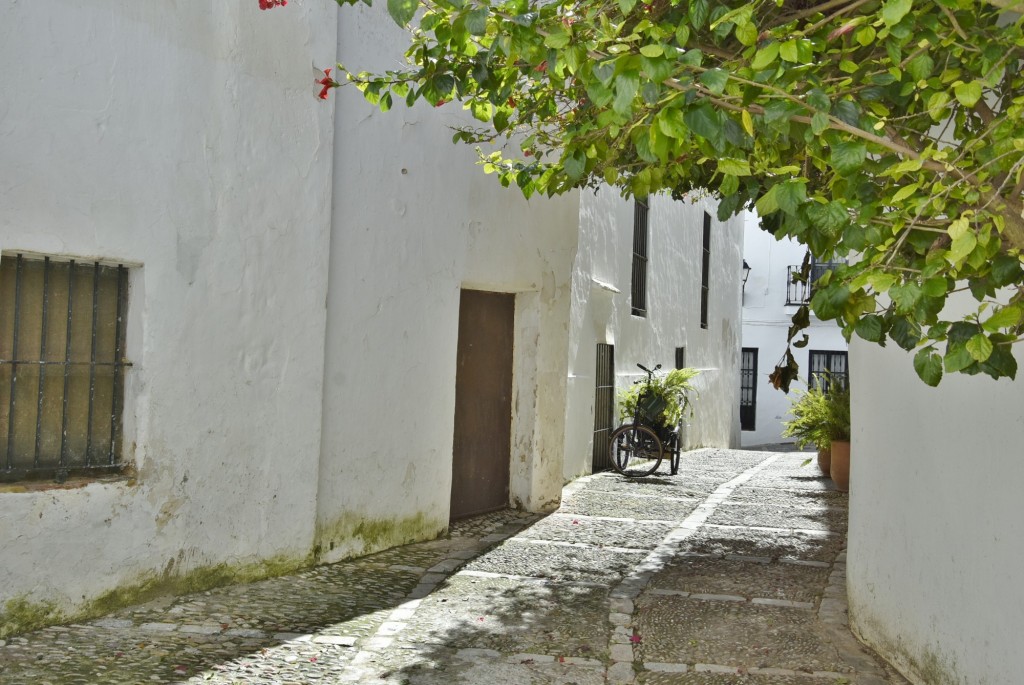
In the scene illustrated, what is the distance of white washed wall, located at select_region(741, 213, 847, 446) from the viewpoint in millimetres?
24016

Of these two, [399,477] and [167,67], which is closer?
[167,67]

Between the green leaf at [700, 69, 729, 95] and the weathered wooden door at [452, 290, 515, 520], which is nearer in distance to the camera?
the green leaf at [700, 69, 729, 95]

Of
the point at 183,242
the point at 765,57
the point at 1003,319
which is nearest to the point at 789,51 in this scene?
the point at 765,57

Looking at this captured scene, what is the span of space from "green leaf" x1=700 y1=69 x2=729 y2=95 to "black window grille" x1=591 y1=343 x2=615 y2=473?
9.48m

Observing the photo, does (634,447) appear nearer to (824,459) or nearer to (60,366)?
(824,459)

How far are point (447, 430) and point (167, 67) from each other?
11.4 feet

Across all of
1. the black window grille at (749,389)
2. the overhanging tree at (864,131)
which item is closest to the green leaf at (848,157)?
the overhanging tree at (864,131)

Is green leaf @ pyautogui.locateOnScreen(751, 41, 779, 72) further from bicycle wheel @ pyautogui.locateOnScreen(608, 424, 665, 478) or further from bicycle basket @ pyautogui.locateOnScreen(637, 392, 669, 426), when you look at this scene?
bicycle basket @ pyautogui.locateOnScreen(637, 392, 669, 426)

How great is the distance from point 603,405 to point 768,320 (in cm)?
1323

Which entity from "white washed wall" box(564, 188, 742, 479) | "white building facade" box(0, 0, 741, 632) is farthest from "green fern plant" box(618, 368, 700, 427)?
"white building facade" box(0, 0, 741, 632)

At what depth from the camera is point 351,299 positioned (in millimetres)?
6805

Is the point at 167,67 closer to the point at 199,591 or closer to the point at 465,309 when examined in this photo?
the point at 199,591

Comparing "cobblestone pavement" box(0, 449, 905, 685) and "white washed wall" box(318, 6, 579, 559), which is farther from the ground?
"white washed wall" box(318, 6, 579, 559)

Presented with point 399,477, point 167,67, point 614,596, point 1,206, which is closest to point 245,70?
point 167,67
